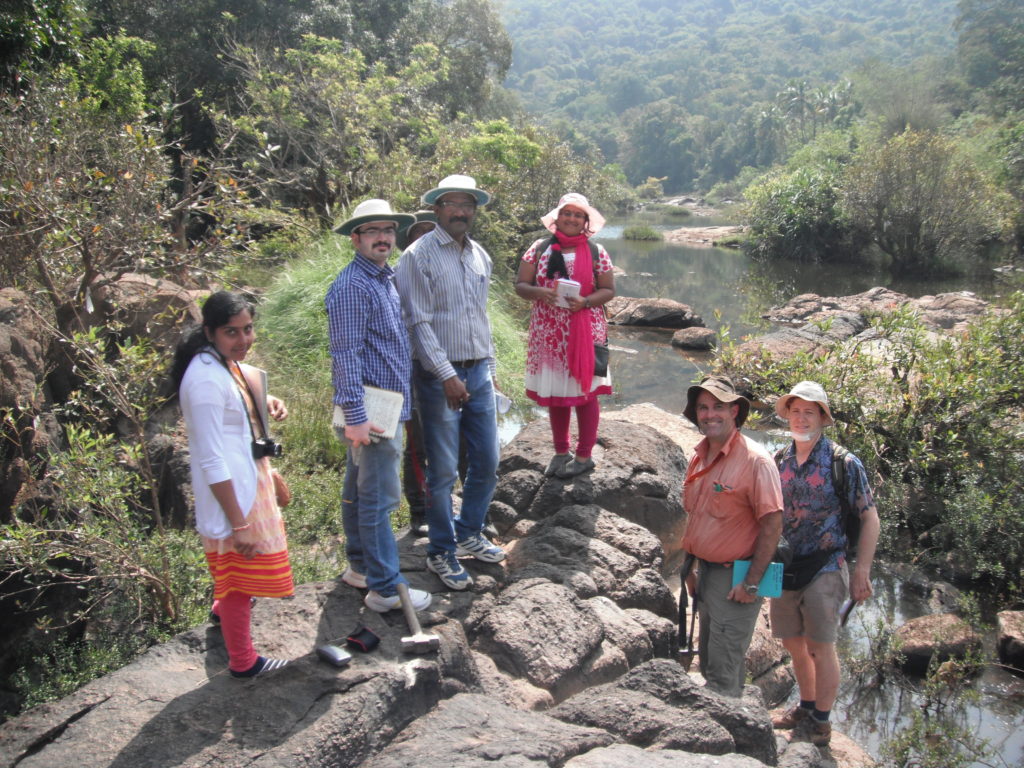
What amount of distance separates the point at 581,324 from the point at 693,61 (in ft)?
458

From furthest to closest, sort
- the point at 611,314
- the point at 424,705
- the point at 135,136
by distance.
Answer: the point at 611,314 < the point at 135,136 < the point at 424,705

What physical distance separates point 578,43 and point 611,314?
16076 centimetres

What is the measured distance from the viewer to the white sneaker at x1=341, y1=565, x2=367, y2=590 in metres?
3.70

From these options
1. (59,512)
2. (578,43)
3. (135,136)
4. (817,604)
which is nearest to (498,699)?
(817,604)

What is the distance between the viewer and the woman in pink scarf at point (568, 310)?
4.98 metres

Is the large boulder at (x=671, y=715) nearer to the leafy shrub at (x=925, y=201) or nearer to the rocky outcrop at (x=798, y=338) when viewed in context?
the rocky outcrop at (x=798, y=338)

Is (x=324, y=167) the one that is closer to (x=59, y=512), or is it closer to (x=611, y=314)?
(x=611, y=314)

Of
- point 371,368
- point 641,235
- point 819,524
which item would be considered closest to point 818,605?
point 819,524

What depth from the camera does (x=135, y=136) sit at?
580 centimetres

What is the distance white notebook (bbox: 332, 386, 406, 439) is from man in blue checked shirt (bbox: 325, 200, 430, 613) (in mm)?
24

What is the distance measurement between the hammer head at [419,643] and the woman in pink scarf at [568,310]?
89.9 inches

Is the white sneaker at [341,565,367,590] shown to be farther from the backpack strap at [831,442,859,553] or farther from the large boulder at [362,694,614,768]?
the backpack strap at [831,442,859,553]

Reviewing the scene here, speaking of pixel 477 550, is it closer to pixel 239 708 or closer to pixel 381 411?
pixel 381 411

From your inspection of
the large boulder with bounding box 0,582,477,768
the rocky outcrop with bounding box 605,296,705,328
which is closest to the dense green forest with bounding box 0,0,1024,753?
the large boulder with bounding box 0,582,477,768
